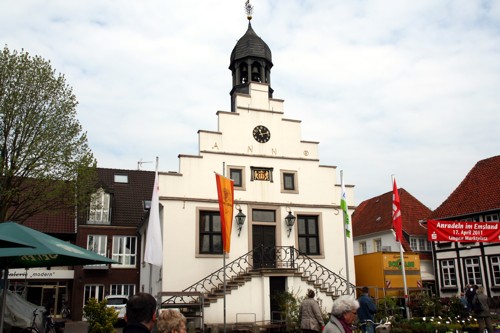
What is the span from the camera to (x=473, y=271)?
30500 mm

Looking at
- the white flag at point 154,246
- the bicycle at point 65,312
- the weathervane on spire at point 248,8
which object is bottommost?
the bicycle at point 65,312

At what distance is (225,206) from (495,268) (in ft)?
63.8

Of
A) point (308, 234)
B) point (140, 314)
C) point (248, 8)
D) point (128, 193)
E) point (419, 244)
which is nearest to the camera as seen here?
point (140, 314)

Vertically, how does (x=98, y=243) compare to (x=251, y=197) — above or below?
below

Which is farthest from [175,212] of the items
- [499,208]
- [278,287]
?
[499,208]

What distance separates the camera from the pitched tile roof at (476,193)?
99.2 ft

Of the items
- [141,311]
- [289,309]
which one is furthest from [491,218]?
[141,311]

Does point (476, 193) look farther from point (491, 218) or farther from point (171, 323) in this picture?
point (171, 323)

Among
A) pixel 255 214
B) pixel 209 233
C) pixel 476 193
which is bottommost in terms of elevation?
pixel 209 233

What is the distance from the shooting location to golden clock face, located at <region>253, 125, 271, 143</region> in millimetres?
22422

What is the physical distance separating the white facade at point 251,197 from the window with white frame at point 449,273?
13.6m

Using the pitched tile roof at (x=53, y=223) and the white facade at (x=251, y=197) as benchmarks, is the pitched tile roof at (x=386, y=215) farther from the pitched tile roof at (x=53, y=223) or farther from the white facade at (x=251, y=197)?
the pitched tile roof at (x=53, y=223)

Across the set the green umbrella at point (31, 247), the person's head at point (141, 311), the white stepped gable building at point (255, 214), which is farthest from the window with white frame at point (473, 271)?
the person's head at point (141, 311)

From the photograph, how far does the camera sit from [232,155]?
71.2ft
